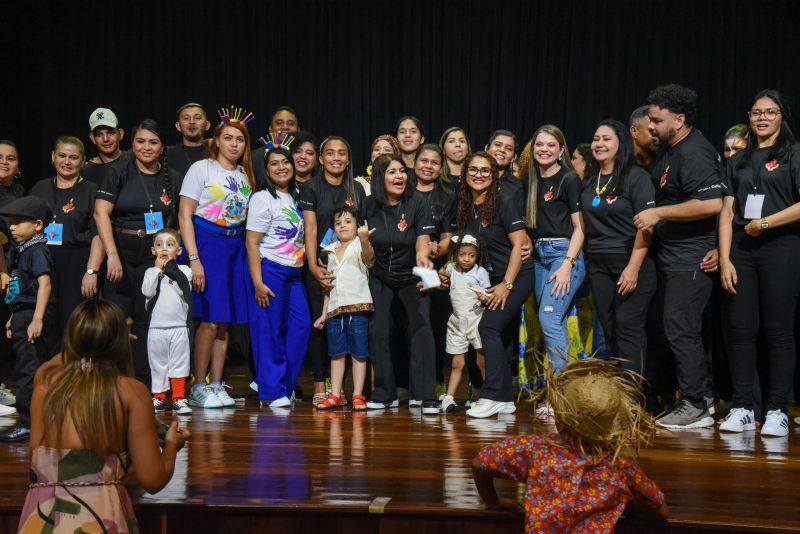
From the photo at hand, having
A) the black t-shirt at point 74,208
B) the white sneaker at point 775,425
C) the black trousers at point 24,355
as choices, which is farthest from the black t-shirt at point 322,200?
the white sneaker at point 775,425

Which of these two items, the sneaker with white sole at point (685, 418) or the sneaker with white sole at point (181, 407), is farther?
the sneaker with white sole at point (181, 407)

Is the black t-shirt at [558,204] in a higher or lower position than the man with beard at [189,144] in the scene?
lower

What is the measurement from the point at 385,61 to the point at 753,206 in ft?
14.3

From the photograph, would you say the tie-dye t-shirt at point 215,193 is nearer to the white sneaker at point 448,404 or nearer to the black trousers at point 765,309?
the white sneaker at point 448,404

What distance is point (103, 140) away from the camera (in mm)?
5406

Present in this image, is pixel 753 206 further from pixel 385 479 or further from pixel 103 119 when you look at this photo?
pixel 103 119

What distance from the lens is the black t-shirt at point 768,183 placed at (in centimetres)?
396

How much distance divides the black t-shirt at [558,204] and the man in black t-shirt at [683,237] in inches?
19.8

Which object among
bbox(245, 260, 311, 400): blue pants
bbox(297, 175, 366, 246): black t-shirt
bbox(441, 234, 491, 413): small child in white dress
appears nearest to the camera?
bbox(441, 234, 491, 413): small child in white dress

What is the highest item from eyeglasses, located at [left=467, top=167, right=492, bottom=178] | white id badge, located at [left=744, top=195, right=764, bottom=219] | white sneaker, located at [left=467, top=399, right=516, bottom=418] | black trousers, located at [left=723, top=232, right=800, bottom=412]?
eyeglasses, located at [left=467, top=167, right=492, bottom=178]

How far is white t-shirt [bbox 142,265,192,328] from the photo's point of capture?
4.63 meters

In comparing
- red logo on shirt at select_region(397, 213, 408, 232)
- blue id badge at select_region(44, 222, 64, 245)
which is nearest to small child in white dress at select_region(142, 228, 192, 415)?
blue id badge at select_region(44, 222, 64, 245)

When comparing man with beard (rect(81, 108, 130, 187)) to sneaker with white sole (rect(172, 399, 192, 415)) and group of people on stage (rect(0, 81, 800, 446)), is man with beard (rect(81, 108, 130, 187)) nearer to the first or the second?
group of people on stage (rect(0, 81, 800, 446))

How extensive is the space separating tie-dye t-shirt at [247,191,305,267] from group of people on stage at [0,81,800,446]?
0.4 inches
